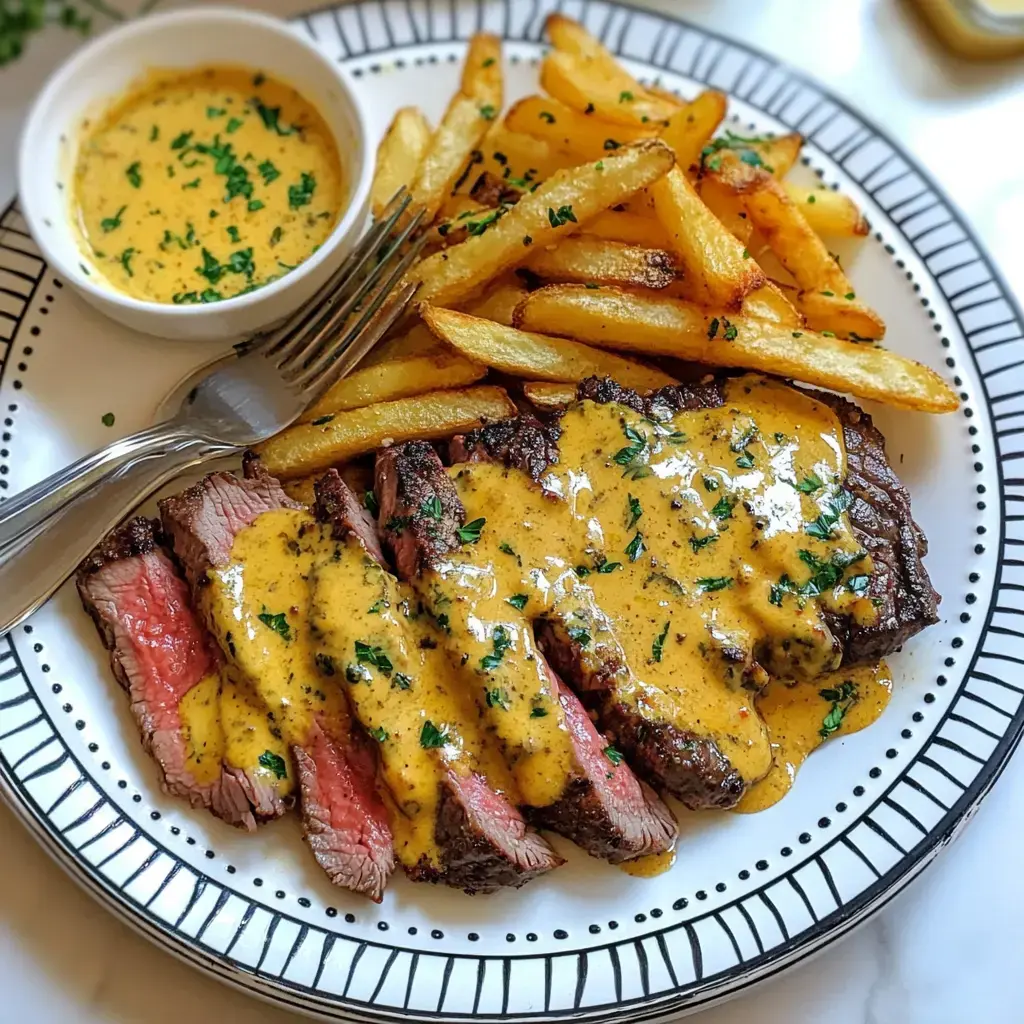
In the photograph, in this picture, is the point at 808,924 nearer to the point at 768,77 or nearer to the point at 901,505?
the point at 901,505

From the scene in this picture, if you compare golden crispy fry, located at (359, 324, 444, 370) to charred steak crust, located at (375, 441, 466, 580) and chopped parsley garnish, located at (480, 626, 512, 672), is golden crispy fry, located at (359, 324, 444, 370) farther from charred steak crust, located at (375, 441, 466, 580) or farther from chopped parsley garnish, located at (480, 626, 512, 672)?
chopped parsley garnish, located at (480, 626, 512, 672)

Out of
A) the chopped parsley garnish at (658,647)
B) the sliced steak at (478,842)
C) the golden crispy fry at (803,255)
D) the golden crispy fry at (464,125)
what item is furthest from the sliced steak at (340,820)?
the golden crispy fry at (803,255)

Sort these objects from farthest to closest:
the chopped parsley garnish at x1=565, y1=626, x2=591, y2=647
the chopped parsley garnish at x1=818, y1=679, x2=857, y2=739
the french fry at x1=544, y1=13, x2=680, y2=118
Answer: the french fry at x1=544, y1=13, x2=680, y2=118
the chopped parsley garnish at x1=818, y1=679, x2=857, y2=739
the chopped parsley garnish at x1=565, y1=626, x2=591, y2=647

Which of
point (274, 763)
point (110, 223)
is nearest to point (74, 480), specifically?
point (110, 223)

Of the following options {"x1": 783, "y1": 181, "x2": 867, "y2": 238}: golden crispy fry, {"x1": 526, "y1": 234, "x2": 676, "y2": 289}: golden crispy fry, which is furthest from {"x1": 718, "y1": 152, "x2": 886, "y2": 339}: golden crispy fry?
{"x1": 526, "y1": 234, "x2": 676, "y2": 289}: golden crispy fry

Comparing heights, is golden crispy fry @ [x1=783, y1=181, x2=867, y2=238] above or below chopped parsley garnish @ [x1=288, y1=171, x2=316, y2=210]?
above

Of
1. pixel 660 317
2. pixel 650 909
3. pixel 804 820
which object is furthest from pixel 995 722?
pixel 660 317

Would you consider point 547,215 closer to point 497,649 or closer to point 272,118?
point 272,118
